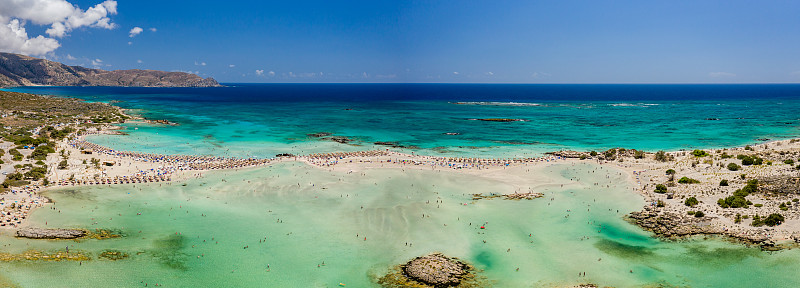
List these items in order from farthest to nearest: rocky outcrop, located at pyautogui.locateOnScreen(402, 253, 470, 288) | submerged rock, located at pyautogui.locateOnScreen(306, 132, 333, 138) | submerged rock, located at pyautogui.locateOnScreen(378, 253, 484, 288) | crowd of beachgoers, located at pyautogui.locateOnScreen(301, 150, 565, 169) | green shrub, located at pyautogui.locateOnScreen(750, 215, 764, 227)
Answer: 1. submerged rock, located at pyautogui.locateOnScreen(306, 132, 333, 138)
2. crowd of beachgoers, located at pyautogui.locateOnScreen(301, 150, 565, 169)
3. green shrub, located at pyautogui.locateOnScreen(750, 215, 764, 227)
4. rocky outcrop, located at pyautogui.locateOnScreen(402, 253, 470, 288)
5. submerged rock, located at pyautogui.locateOnScreen(378, 253, 484, 288)

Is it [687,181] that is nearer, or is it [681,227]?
[681,227]

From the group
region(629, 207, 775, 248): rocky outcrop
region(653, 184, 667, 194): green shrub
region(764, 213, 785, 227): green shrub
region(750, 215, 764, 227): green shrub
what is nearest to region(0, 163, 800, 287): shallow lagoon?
region(629, 207, 775, 248): rocky outcrop

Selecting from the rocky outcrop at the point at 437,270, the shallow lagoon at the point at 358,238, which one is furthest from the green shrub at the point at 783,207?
the rocky outcrop at the point at 437,270

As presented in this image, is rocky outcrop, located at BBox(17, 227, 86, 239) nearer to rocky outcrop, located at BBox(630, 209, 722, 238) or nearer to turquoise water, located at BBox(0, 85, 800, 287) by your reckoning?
turquoise water, located at BBox(0, 85, 800, 287)

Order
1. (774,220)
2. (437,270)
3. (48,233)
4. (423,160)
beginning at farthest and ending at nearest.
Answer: (423,160), (774,220), (48,233), (437,270)

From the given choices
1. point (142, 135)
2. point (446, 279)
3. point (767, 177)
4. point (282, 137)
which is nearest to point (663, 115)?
point (767, 177)

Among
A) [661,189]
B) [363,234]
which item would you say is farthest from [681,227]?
[363,234]

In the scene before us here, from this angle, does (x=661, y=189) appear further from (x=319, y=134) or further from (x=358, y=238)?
(x=319, y=134)
